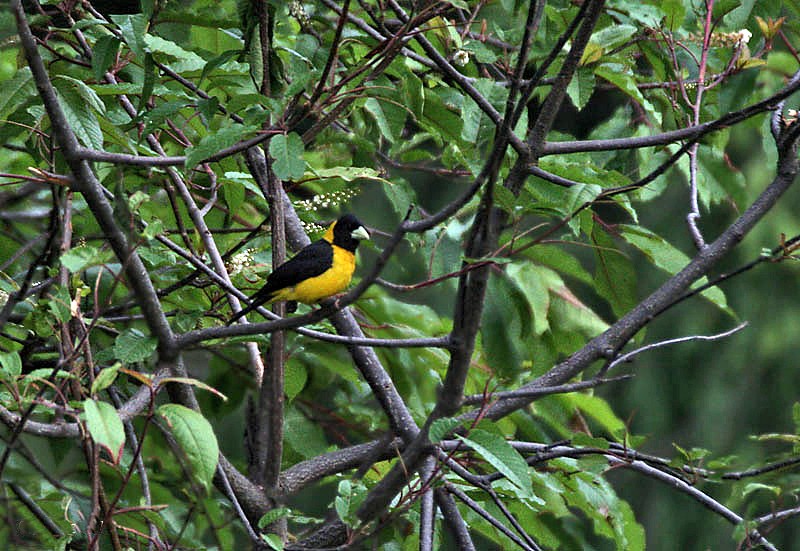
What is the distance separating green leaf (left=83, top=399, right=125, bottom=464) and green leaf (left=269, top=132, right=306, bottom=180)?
637mm

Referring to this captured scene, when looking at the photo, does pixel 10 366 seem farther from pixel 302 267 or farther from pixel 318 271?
pixel 318 271

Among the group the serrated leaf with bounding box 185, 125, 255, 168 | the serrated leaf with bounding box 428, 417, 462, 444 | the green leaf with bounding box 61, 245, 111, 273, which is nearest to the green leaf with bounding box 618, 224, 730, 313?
the serrated leaf with bounding box 428, 417, 462, 444

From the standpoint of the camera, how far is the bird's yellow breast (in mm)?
2961

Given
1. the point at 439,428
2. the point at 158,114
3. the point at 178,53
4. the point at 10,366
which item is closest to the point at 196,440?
the point at 10,366

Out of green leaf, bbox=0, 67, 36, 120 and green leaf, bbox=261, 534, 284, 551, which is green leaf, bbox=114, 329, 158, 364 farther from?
green leaf, bbox=0, 67, 36, 120

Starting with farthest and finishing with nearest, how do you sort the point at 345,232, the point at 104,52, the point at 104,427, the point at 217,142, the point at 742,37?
the point at 345,232 < the point at 742,37 < the point at 104,52 < the point at 217,142 < the point at 104,427

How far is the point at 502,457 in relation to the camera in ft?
7.27

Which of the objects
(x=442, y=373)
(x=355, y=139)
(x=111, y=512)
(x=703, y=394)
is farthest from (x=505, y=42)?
(x=703, y=394)

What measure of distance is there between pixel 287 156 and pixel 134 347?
0.57 metres

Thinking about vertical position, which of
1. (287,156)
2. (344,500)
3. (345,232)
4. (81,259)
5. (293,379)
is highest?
(287,156)

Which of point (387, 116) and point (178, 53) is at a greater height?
point (178, 53)

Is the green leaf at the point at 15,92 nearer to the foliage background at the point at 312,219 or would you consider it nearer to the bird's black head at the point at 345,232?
the foliage background at the point at 312,219

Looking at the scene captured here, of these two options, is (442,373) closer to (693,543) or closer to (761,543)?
(761,543)

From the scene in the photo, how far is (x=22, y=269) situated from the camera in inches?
131
